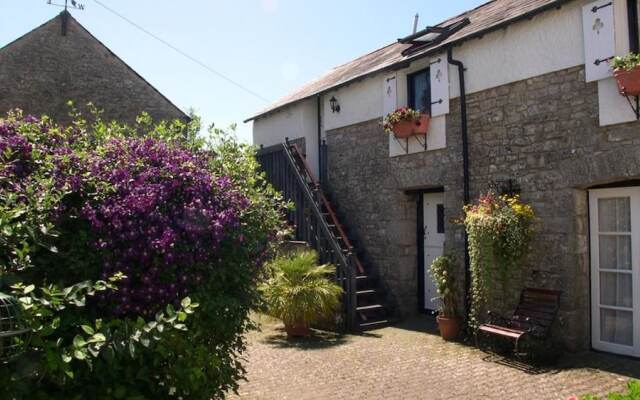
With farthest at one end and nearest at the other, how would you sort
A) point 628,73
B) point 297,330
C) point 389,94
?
point 389,94
point 297,330
point 628,73

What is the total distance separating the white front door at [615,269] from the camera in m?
6.30

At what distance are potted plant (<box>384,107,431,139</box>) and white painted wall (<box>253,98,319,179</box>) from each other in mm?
3356

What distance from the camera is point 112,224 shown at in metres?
3.16

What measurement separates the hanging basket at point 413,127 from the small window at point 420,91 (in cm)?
35

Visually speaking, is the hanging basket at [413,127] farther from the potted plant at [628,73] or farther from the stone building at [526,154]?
the potted plant at [628,73]

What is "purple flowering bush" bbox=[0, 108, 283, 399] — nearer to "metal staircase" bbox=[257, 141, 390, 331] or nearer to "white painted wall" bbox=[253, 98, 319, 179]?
"metal staircase" bbox=[257, 141, 390, 331]

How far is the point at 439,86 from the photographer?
850cm

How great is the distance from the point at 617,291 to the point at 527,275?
1.09 m

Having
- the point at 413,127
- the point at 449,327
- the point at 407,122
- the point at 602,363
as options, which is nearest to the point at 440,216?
the point at 413,127

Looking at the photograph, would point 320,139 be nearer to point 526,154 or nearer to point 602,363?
point 526,154

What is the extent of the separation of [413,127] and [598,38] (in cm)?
311

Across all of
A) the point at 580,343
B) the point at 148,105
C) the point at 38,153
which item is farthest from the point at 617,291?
the point at 148,105

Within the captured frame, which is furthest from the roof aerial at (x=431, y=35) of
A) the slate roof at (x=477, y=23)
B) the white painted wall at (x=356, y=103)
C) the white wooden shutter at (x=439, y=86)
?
Answer: the white painted wall at (x=356, y=103)

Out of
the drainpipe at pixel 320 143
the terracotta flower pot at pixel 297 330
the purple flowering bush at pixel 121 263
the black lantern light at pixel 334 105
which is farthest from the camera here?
the drainpipe at pixel 320 143
